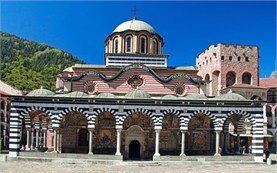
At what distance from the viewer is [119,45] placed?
31953 mm

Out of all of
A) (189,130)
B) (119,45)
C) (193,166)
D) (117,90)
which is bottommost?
(193,166)

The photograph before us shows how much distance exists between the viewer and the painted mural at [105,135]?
89.7ft

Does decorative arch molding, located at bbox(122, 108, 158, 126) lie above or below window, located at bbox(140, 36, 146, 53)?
below

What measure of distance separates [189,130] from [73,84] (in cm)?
900

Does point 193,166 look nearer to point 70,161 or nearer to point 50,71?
point 70,161

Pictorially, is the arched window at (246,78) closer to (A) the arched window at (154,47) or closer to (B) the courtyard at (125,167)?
(A) the arched window at (154,47)

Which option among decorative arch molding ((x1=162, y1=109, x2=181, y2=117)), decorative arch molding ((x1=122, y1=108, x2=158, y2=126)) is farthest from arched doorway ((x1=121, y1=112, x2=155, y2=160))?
decorative arch molding ((x1=162, y1=109, x2=181, y2=117))

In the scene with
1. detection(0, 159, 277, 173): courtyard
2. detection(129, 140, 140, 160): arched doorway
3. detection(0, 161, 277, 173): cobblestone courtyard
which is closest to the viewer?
detection(0, 161, 277, 173): cobblestone courtyard

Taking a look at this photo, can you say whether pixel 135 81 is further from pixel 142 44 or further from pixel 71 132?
pixel 71 132

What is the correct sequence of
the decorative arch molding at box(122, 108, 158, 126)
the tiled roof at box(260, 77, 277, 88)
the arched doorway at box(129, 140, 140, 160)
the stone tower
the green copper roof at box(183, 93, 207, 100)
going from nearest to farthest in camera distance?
1. the decorative arch molding at box(122, 108, 158, 126)
2. the green copper roof at box(183, 93, 207, 100)
3. the arched doorway at box(129, 140, 140, 160)
4. the stone tower
5. the tiled roof at box(260, 77, 277, 88)

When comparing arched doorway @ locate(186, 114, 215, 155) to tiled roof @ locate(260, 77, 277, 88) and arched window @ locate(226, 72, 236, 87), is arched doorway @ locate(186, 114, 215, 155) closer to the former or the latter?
arched window @ locate(226, 72, 236, 87)

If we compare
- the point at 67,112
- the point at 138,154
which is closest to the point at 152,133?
the point at 138,154

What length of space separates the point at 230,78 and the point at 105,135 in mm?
21758

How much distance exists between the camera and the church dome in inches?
1258
